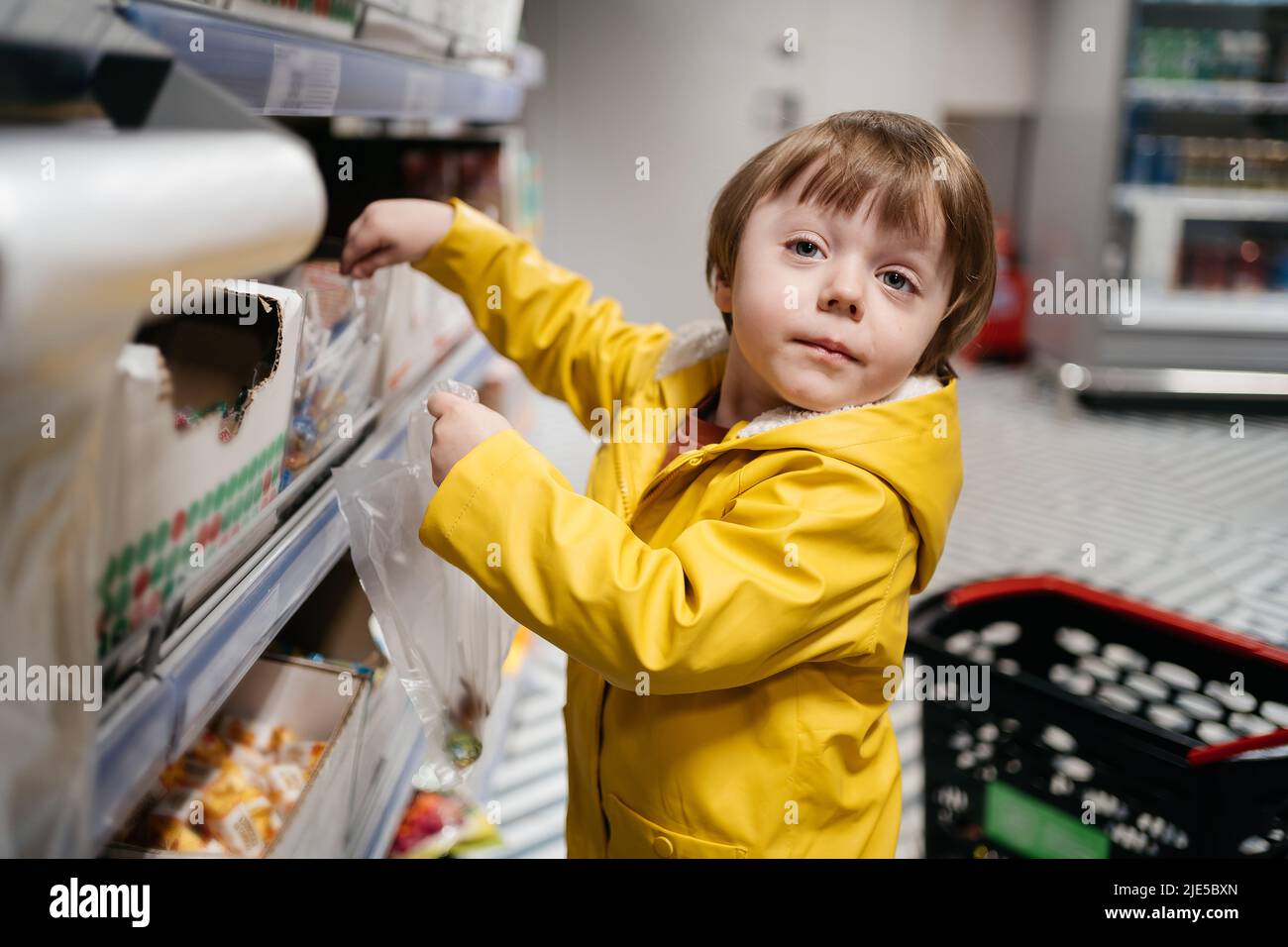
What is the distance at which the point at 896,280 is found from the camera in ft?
3.16

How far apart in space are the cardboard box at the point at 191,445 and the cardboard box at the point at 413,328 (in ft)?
1.33

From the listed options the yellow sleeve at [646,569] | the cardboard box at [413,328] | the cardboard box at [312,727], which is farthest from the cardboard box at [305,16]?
the cardboard box at [312,727]

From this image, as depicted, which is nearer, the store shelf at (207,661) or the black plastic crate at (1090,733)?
the store shelf at (207,661)

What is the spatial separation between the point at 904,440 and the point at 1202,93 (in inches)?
175

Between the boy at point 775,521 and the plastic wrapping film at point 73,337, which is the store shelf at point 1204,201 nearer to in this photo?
the boy at point 775,521

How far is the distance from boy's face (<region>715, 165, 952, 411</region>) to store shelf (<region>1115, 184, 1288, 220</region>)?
4010 mm

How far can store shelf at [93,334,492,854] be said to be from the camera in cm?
67

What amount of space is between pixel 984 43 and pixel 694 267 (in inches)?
102

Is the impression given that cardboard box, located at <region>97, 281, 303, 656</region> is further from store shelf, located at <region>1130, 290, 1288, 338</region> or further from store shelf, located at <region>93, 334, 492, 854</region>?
store shelf, located at <region>1130, 290, 1288, 338</region>

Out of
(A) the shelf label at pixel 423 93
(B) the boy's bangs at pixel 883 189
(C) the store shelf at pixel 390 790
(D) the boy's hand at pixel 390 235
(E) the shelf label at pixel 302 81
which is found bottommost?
(C) the store shelf at pixel 390 790

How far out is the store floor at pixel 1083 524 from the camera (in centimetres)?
201

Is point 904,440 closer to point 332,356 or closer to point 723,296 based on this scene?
point 723,296

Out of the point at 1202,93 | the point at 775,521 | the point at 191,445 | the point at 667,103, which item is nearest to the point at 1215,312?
the point at 1202,93

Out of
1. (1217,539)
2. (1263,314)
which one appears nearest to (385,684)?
(1217,539)
